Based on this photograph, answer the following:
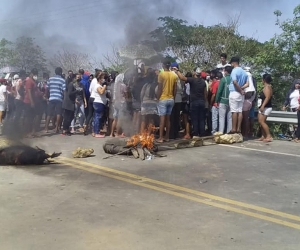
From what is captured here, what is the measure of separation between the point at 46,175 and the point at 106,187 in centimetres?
121

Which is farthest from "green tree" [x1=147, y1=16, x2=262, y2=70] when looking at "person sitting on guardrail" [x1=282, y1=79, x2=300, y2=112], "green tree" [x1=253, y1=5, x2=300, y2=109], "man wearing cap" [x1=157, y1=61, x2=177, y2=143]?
"man wearing cap" [x1=157, y1=61, x2=177, y2=143]

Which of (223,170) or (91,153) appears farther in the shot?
(91,153)

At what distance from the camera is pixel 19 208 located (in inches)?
209

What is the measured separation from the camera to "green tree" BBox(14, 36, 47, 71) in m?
10.4

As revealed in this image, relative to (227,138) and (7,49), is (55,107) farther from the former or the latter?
(227,138)

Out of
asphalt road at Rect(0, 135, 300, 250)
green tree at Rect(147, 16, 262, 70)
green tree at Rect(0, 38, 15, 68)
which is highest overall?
green tree at Rect(147, 16, 262, 70)

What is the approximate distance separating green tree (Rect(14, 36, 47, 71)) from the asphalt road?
3.06m

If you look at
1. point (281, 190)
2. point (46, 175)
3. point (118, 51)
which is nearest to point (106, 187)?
point (46, 175)

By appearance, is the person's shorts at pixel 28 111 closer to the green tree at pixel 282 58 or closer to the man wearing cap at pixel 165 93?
the man wearing cap at pixel 165 93

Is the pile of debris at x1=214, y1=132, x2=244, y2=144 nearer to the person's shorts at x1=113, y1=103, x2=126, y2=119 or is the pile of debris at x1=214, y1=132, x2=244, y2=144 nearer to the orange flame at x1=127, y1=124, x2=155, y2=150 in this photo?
the orange flame at x1=127, y1=124, x2=155, y2=150

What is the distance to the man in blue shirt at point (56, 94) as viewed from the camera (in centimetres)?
1202

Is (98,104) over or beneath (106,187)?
over

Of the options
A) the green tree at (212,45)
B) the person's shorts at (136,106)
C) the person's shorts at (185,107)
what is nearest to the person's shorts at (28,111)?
the person's shorts at (136,106)

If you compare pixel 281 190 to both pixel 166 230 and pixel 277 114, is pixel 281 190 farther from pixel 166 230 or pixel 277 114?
pixel 277 114
